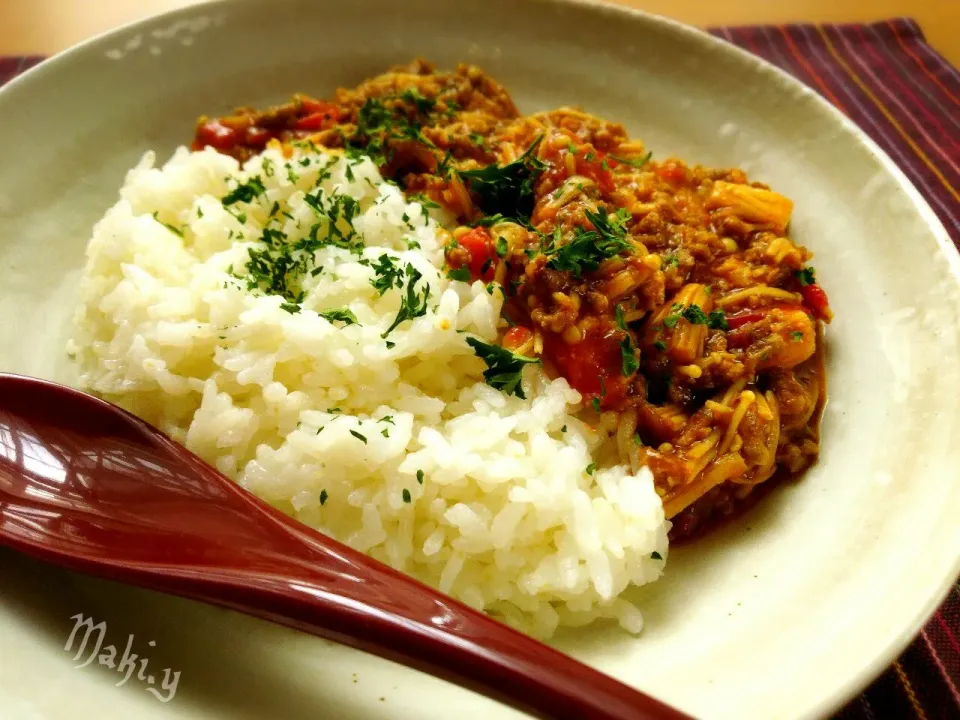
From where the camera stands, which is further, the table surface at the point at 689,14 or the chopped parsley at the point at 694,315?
the table surface at the point at 689,14

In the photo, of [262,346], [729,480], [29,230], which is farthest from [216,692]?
[29,230]

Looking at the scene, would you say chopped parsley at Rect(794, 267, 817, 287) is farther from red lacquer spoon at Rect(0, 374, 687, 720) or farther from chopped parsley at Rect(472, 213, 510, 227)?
red lacquer spoon at Rect(0, 374, 687, 720)

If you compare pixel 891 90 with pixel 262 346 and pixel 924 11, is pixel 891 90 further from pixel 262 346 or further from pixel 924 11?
pixel 262 346

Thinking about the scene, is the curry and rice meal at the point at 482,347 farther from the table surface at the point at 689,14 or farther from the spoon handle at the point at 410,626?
the table surface at the point at 689,14

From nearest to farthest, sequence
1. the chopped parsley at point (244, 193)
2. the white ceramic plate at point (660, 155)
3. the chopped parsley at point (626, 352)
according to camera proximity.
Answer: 1. the white ceramic plate at point (660, 155)
2. the chopped parsley at point (626, 352)
3. the chopped parsley at point (244, 193)

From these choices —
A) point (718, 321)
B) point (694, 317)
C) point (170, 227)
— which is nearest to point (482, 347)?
point (694, 317)

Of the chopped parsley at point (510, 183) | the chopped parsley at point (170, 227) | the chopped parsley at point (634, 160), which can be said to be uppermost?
the chopped parsley at point (634, 160)

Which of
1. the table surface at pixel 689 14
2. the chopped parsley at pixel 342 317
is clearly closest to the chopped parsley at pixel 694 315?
the chopped parsley at pixel 342 317
